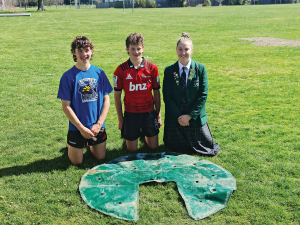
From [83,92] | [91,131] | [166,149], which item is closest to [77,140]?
[91,131]

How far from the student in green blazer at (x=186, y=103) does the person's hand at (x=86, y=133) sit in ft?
4.09

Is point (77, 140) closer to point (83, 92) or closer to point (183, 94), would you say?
point (83, 92)

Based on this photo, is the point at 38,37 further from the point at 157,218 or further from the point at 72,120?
the point at 157,218

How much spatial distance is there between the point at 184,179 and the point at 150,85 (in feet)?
4.82

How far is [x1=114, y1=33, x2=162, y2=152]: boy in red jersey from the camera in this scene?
4344 mm

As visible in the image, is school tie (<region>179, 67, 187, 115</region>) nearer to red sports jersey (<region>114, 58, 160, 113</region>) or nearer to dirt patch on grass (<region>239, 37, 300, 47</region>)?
red sports jersey (<region>114, 58, 160, 113</region>)

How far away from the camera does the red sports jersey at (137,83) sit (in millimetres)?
4402

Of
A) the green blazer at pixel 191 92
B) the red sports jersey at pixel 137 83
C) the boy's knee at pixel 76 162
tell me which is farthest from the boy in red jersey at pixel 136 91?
the boy's knee at pixel 76 162

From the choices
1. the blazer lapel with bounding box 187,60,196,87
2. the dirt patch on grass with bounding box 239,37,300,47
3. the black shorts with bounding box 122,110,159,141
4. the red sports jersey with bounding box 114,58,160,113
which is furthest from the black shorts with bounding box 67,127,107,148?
the dirt patch on grass with bounding box 239,37,300,47

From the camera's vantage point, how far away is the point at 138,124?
4621mm

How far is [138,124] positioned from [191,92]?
3.07ft

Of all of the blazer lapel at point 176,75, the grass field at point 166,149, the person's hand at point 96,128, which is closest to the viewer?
the grass field at point 166,149

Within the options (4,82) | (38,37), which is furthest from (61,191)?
(38,37)

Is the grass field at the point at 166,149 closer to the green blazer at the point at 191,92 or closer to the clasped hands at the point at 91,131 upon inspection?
the clasped hands at the point at 91,131
